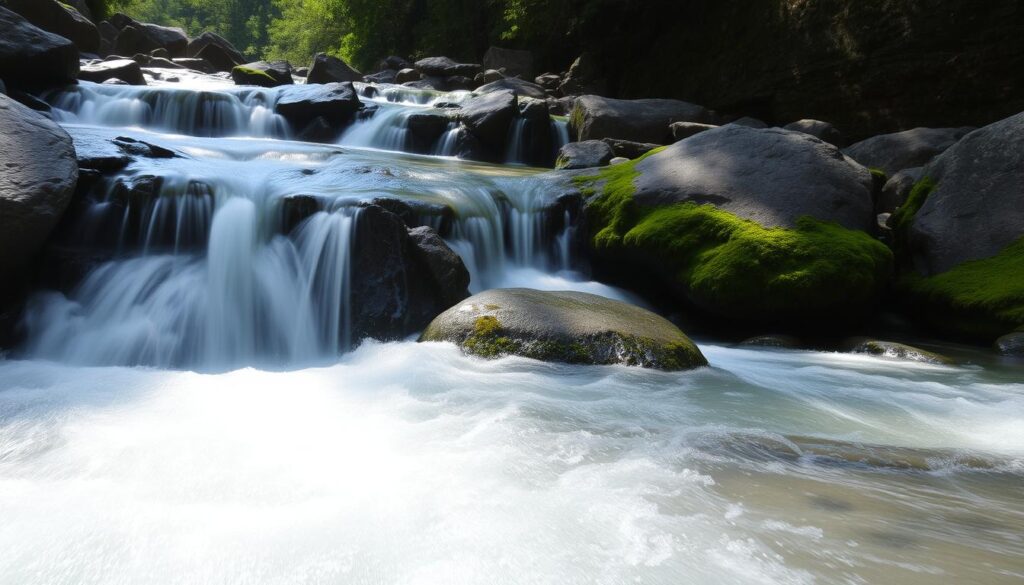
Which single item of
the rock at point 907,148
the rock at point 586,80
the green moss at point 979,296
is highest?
the rock at point 586,80

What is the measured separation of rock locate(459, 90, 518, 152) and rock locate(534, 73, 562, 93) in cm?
840

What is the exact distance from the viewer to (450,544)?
197 cm

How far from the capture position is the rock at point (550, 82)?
20688 mm

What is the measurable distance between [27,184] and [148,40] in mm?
21229

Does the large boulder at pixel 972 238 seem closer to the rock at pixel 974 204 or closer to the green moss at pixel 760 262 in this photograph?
the rock at pixel 974 204

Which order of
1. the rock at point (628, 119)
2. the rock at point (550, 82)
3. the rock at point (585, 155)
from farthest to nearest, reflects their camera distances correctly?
the rock at point (550, 82) < the rock at point (628, 119) < the rock at point (585, 155)

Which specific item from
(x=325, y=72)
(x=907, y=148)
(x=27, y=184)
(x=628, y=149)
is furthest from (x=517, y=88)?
(x=27, y=184)

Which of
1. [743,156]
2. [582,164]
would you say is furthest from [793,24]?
[743,156]

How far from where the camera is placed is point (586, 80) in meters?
19.7

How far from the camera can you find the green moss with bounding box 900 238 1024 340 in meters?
5.92

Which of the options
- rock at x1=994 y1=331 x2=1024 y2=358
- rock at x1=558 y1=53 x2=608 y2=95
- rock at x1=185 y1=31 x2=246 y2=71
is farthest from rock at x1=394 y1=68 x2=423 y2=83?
rock at x1=994 y1=331 x2=1024 y2=358

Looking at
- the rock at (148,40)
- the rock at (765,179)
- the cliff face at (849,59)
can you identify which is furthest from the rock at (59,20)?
the cliff face at (849,59)

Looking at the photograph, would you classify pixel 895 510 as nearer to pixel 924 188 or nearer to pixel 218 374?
pixel 218 374

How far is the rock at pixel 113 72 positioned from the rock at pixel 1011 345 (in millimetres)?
16615
